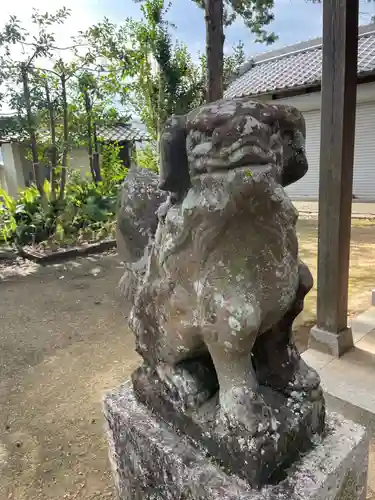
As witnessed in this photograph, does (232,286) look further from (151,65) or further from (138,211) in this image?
(151,65)

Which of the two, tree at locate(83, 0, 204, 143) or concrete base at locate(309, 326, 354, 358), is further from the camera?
tree at locate(83, 0, 204, 143)

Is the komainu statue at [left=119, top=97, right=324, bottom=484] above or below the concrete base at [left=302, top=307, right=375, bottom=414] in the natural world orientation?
above

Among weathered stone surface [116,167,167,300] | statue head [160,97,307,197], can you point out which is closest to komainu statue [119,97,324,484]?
statue head [160,97,307,197]

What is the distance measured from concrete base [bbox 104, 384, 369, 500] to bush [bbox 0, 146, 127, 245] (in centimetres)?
469

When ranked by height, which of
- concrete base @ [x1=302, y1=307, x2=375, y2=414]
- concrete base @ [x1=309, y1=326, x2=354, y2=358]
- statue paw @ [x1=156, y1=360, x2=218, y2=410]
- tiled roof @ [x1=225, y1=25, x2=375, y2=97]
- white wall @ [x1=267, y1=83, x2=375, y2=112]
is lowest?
concrete base @ [x1=302, y1=307, x2=375, y2=414]

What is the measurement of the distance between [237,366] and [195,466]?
0.27m

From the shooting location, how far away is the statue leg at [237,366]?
83cm

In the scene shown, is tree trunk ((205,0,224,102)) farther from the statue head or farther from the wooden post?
the statue head

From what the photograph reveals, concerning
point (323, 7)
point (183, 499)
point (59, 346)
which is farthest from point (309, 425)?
point (59, 346)

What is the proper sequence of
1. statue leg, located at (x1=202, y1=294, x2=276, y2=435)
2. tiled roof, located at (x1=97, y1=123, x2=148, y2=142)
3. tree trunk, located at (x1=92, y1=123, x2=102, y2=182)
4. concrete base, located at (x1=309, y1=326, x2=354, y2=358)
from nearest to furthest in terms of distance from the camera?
statue leg, located at (x1=202, y1=294, x2=276, y2=435) → concrete base, located at (x1=309, y1=326, x2=354, y2=358) → tree trunk, located at (x1=92, y1=123, x2=102, y2=182) → tiled roof, located at (x1=97, y1=123, x2=148, y2=142)

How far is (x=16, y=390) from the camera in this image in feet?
7.82

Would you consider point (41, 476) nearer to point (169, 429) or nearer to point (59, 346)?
point (169, 429)

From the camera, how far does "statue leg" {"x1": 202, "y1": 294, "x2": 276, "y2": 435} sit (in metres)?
0.83

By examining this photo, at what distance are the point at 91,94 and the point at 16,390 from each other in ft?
18.6
